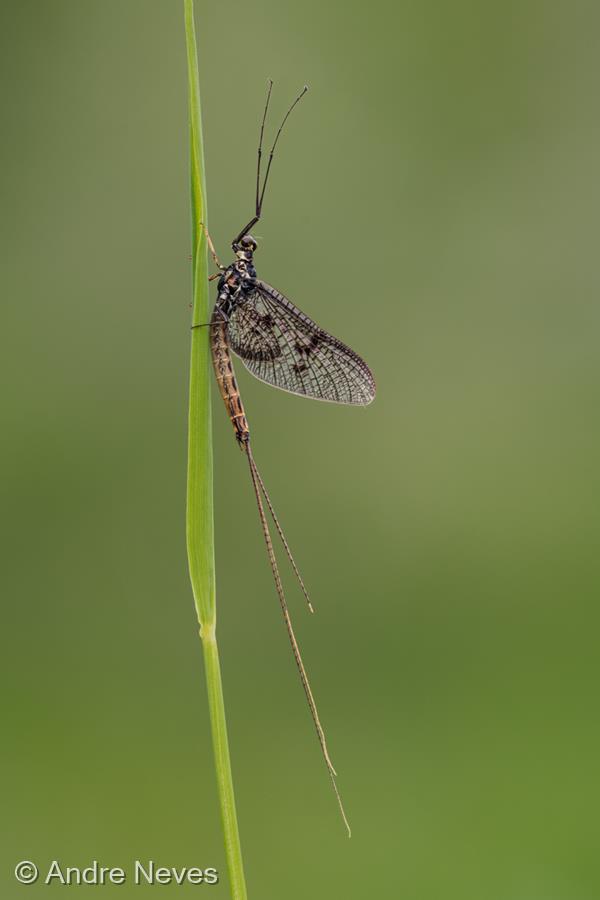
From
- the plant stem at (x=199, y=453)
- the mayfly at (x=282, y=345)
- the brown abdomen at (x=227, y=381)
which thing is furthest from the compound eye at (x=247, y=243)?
the plant stem at (x=199, y=453)

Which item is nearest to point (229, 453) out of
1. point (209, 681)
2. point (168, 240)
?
point (168, 240)

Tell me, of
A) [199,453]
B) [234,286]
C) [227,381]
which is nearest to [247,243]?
[234,286]

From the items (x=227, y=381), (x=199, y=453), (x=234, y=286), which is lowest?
(x=199, y=453)

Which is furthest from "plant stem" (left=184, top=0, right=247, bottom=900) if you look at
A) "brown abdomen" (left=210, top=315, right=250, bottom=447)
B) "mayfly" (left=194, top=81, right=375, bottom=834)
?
"mayfly" (left=194, top=81, right=375, bottom=834)

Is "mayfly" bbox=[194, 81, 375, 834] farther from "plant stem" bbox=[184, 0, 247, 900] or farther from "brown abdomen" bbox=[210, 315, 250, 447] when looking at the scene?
"plant stem" bbox=[184, 0, 247, 900]

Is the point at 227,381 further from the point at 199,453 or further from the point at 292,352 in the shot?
the point at 199,453

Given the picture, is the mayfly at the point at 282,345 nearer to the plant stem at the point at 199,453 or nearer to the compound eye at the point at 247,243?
the compound eye at the point at 247,243

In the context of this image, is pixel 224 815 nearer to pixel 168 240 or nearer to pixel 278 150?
pixel 168 240
